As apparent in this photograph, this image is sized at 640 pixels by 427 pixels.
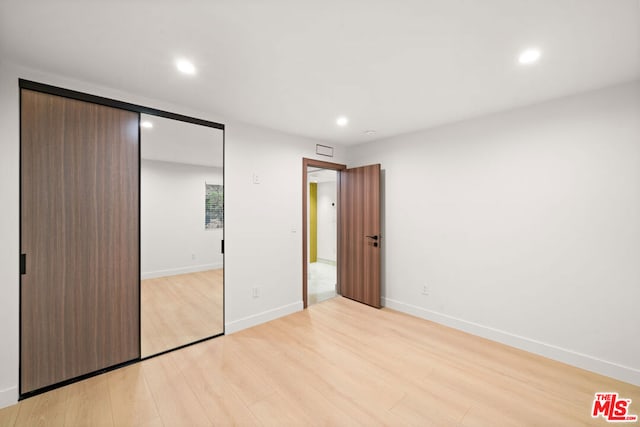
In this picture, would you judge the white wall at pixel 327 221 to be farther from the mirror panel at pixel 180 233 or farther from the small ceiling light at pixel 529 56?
the small ceiling light at pixel 529 56

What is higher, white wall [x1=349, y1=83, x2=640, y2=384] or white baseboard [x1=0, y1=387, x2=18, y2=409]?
white wall [x1=349, y1=83, x2=640, y2=384]

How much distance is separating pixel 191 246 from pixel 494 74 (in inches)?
125

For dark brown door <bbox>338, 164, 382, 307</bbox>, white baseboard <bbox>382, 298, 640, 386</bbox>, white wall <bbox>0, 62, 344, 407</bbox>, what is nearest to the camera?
white wall <bbox>0, 62, 344, 407</bbox>

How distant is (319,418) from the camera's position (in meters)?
1.70

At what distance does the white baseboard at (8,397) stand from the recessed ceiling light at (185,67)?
2.57 metres

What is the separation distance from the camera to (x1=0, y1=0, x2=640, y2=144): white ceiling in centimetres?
134

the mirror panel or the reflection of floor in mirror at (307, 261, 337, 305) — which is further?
the reflection of floor in mirror at (307, 261, 337, 305)

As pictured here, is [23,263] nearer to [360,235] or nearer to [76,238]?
[76,238]

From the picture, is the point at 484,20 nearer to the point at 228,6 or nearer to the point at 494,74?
the point at 494,74

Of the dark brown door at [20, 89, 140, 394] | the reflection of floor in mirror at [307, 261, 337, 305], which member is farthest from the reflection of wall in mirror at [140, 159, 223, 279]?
the reflection of floor in mirror at [307, 261, 337, 305]

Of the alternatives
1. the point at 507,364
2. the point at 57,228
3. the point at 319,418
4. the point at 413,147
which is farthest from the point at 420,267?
the point at 57,228

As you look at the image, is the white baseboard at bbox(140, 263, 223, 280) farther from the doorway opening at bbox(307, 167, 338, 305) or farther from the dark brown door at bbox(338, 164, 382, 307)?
the doorway opening at bbox(307, 167, 338, 305)

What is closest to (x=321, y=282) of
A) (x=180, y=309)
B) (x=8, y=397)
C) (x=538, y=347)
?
(x=180, y=309)

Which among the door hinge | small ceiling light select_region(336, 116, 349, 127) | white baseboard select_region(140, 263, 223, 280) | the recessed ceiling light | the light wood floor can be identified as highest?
small ceiling light select_region(336, 116, 349, 127)
